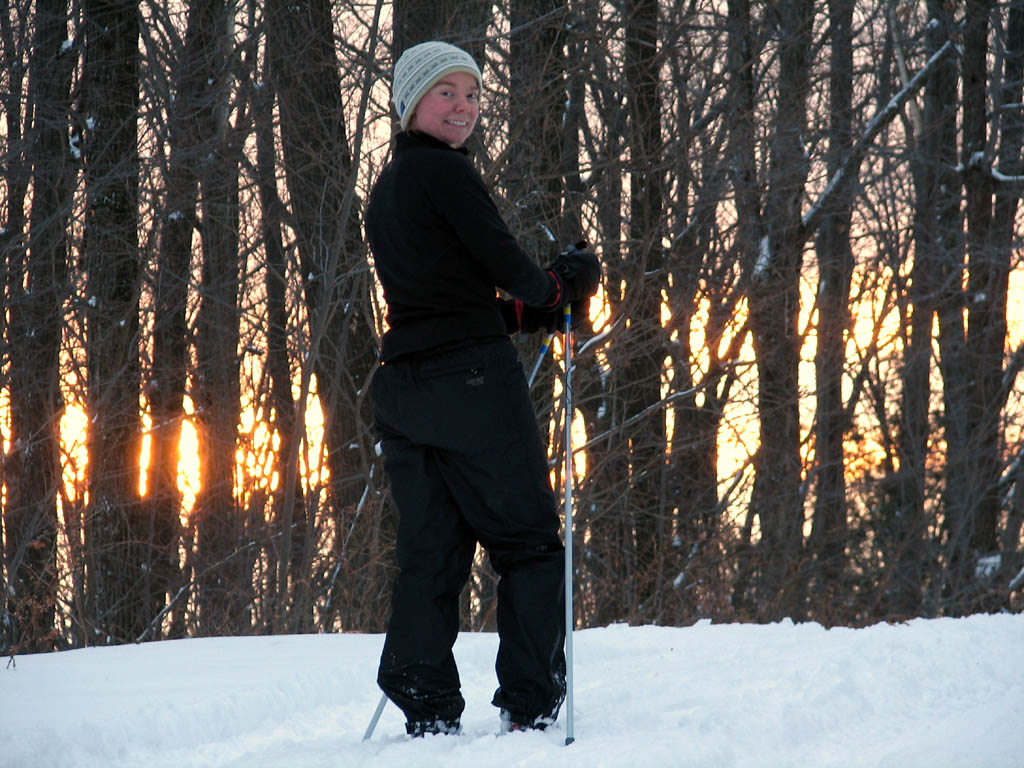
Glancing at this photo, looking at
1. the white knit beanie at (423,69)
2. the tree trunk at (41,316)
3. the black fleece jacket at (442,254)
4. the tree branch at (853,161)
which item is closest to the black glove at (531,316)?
the black fleece jacket at (442,254)

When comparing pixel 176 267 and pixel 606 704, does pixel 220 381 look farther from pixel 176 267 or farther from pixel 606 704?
pixel 606 704

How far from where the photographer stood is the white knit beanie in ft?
10.3

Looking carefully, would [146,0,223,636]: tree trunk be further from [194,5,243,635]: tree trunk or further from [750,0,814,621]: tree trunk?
[750,0,814,621]: tree trunk

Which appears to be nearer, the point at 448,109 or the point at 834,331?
the point at 448,109

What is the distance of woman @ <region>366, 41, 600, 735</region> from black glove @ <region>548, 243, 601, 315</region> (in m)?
0.07

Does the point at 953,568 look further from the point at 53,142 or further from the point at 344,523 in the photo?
the point at 53,142

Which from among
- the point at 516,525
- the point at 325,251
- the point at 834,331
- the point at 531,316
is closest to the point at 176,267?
the point at 325,251

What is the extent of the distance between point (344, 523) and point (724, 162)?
160 inches

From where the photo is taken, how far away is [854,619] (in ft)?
39.1

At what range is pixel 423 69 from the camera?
3.15m

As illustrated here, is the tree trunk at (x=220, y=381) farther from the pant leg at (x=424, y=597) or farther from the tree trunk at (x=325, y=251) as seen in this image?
the pant leg at (x=424, y=597)

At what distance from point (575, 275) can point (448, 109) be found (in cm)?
60

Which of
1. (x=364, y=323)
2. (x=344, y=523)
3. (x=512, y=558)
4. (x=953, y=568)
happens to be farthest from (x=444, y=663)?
(x=953, y=568)

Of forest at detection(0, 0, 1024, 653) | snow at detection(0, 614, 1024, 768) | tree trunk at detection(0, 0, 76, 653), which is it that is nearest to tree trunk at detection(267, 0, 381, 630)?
forest at detection(0, 0, 1024, 653)
